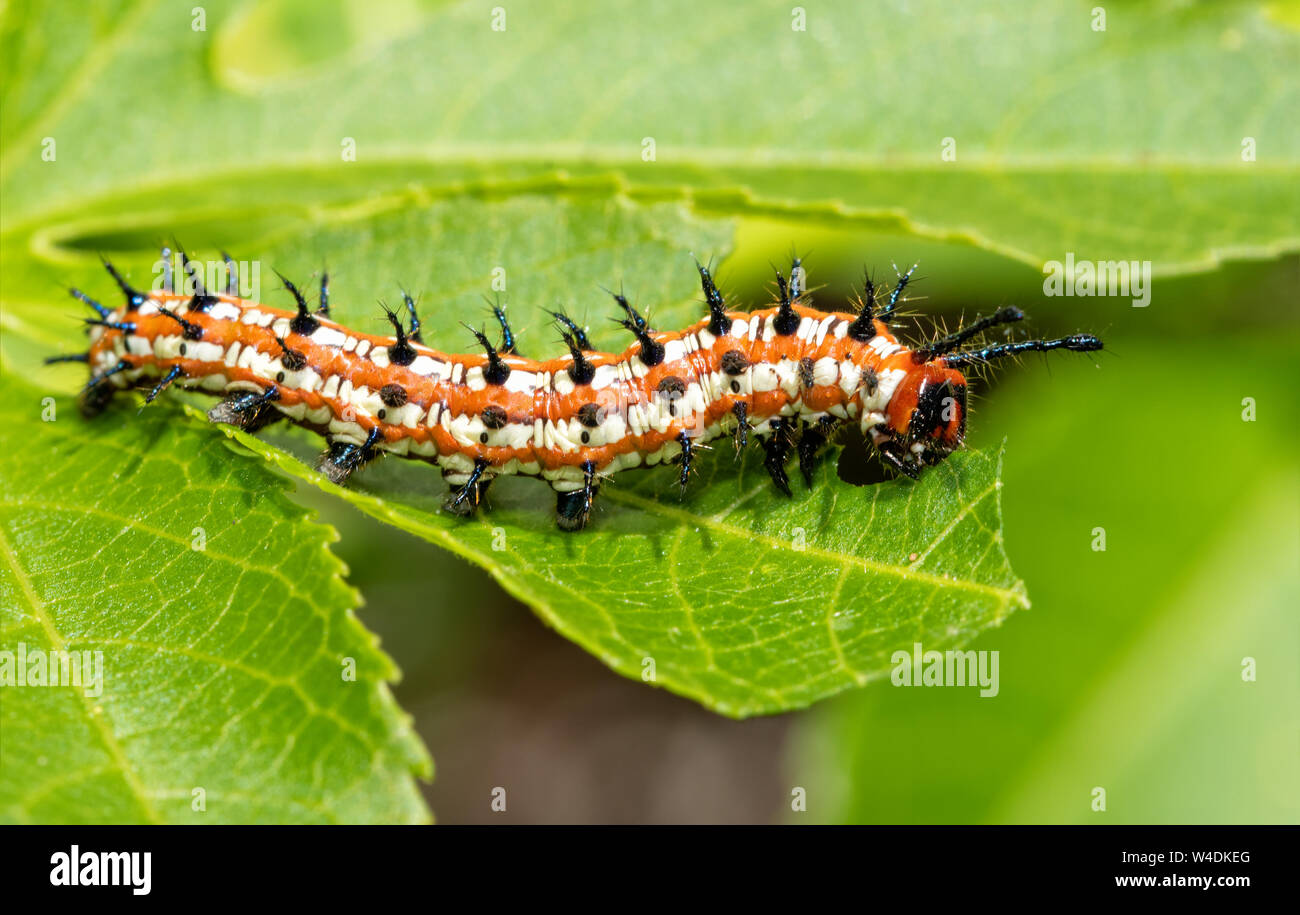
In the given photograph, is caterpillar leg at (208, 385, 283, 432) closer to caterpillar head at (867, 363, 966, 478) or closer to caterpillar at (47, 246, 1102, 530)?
caterpillar at (47, 246, 1102, 530)

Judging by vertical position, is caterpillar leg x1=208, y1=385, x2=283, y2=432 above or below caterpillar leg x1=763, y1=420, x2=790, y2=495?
above

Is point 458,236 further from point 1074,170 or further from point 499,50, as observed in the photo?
point 1074,170

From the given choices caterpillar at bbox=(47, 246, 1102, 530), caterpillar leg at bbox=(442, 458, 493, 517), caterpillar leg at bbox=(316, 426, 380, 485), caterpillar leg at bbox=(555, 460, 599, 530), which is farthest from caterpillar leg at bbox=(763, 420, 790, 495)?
caterpillar leg at bbox=(316, 426, 380, 485)

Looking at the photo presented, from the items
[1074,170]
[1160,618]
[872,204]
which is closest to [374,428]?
[872,204]

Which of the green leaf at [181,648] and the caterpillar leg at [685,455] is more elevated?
the caterpillar leg at [685,455]

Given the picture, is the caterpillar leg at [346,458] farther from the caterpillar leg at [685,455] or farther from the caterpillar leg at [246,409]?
the caterpillar leg at [685,455]

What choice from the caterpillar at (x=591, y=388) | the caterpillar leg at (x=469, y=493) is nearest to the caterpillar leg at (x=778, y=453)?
the caterpillar at (x=591, y=388)
